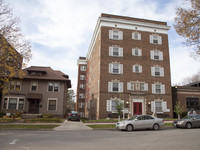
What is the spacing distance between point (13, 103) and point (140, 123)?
2176 cm

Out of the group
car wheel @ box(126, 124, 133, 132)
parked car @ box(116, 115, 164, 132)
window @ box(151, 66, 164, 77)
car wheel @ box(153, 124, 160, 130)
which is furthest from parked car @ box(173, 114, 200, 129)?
window @ box(151, 66, 164, 77)

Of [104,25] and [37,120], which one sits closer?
[37,120]

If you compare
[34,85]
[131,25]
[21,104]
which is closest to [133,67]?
[131,25]

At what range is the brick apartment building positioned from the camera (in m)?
27.5

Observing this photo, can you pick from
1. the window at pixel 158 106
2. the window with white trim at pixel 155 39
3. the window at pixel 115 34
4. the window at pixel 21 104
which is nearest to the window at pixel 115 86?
the window at pixel 158 106

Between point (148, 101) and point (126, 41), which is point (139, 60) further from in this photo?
point (148, 101)

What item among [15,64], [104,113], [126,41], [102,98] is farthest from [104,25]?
[15,64]

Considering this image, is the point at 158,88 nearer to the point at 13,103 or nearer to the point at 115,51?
the point at 115,51

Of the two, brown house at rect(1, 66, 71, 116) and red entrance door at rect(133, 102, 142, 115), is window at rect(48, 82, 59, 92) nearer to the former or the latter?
brown house at rect(1, 66, 71, 116)

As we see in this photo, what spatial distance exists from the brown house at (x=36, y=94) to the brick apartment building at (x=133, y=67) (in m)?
6.66

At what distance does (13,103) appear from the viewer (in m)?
28.2

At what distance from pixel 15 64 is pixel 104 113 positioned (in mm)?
14498

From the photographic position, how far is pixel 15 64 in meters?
17.4

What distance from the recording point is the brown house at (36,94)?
28188mm
